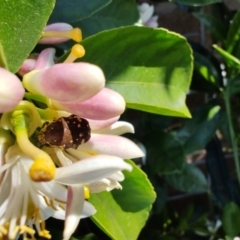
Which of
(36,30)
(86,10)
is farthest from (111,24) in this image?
(36,30)

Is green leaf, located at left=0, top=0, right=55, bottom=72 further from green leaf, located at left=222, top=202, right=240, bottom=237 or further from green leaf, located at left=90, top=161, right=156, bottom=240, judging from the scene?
green leaf, located at left=222, top=202, right=240, bottom=237

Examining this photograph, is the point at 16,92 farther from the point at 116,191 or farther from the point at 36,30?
the point at 116,191

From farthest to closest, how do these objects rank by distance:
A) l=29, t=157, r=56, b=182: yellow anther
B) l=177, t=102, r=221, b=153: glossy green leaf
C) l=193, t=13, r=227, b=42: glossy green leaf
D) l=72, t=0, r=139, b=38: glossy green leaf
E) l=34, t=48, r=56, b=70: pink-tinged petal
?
l=177, t=102, r=221, b=153: glossy green leaf, l=193, t=13, r=227, b=42: glossy green leaf, l=72, t=0, r=139, b=38: glossy green leaf, l=34, t=48, r=56, b=70: pink-tinged petal, l=29, t=157, r=56, b=182: yellow anther

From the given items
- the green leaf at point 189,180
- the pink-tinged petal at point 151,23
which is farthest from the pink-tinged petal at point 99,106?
the green leaf at point 189,180

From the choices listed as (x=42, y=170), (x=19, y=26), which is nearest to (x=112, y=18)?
(x=19, y=26)

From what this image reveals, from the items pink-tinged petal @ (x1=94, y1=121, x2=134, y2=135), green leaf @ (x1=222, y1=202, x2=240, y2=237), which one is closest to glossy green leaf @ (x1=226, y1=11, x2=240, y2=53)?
green leaf @ (x1=222, y1=202, x2=240, y2=237)

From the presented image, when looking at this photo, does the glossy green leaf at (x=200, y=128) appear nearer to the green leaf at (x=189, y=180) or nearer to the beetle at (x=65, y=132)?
the green leaf at (x=189, y=180)
